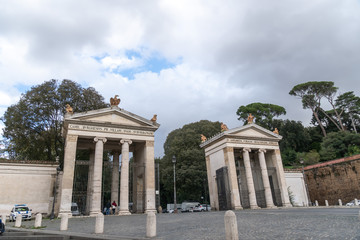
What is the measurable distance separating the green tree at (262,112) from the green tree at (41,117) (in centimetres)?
3069

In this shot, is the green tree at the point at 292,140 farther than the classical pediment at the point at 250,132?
Yes

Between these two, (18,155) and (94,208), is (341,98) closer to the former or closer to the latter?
(94,208)

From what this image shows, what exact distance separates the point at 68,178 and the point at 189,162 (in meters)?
22.4

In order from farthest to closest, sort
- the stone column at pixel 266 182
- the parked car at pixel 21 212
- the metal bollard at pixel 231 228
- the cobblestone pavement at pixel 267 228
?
the stone column at pixel 266 182 < the parked car at pixel 21 212 < the cobblestone pavement at pixel 267 228 < the metal bollard at pixel 231 228

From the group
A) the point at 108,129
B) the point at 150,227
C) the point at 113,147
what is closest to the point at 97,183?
the point at 108,129

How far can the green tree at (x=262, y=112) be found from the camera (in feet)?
165

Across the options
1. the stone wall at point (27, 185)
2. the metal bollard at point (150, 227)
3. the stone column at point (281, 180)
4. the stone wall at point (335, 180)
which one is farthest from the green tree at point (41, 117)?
the stone wall at point (335, 180)

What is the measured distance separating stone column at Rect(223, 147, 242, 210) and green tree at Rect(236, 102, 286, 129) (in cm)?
2524

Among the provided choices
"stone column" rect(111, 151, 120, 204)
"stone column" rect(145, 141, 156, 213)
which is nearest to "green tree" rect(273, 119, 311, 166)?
"stone column" rect(145, 141, 156, 213)

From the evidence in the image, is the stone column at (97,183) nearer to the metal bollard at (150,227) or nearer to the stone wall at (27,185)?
the stone wall at (27,185)

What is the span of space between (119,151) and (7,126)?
42.8 ft

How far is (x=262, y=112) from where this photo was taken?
5178 centimetres

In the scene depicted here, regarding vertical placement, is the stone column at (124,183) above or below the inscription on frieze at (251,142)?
below

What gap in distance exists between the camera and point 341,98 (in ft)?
160
